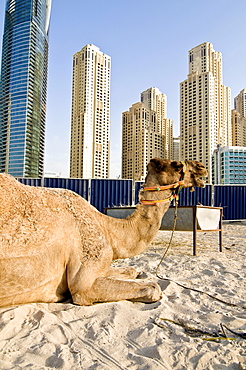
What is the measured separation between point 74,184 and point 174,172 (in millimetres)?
14325

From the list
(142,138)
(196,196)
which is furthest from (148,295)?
(142,138)

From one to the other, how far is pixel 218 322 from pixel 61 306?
5.47 ft

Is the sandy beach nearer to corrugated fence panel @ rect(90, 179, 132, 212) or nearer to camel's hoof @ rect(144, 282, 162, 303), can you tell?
camel's hoof @ rect(144, 282, 162, 303)

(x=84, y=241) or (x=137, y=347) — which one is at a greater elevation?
(x=84, y=241)

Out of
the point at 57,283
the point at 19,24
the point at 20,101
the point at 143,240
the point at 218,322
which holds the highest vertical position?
the point at 19,24

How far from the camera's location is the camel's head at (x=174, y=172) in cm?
426

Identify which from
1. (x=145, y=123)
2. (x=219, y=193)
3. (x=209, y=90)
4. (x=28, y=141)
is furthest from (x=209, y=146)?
(x=219, y=193)

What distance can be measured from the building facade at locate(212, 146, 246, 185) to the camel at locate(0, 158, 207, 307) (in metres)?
86.9

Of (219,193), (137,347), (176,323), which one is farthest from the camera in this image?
(219,193)

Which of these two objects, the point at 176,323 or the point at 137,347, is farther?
the point at 176,323

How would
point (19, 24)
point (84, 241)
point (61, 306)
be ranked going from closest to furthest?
1. point (61, 306)
2. point (84, 241)
3. point (19, 24)

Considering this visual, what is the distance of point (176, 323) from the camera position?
9.54 ft

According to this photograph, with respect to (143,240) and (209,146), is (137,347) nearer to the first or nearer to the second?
(143,240)

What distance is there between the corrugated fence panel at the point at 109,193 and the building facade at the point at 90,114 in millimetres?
78120
